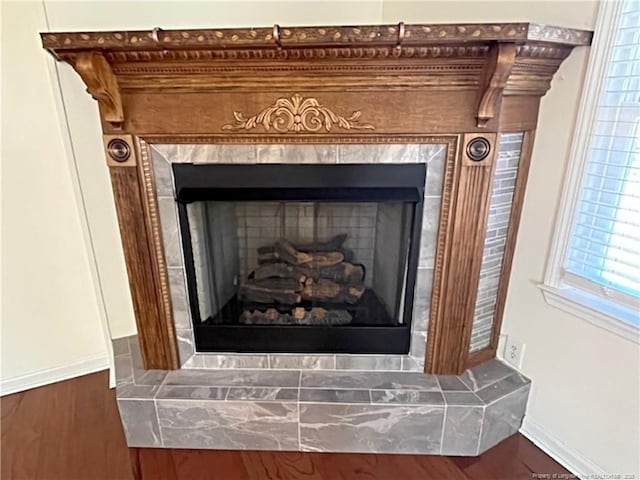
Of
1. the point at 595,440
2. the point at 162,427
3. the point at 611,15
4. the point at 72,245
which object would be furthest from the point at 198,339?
the point at 611,15

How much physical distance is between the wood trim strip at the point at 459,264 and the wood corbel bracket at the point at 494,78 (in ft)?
0.27

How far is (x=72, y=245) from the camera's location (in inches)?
79.0

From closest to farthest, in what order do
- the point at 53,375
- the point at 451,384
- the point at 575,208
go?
the point at 575,208
the point at 451,384
the point at 53,375

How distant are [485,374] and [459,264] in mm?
512

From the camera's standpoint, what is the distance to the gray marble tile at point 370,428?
1.65m

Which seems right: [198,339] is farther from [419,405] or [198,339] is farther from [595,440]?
[595,440]

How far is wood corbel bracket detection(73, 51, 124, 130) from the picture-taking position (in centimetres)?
135

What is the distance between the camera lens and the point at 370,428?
1674 millimetres

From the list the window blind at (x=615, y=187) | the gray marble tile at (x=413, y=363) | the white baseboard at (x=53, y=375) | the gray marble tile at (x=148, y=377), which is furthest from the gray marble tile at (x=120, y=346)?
the window blind at (x=615, y=187)

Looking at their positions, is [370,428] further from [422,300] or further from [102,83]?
[102,83]

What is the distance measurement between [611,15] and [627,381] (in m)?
1.16

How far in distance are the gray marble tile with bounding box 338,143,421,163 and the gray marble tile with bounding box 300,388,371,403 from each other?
0.89 m

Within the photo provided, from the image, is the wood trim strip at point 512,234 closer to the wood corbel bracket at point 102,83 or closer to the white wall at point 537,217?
the white wall at point 537,217

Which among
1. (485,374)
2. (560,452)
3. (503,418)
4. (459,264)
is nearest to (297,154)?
(459,264)
